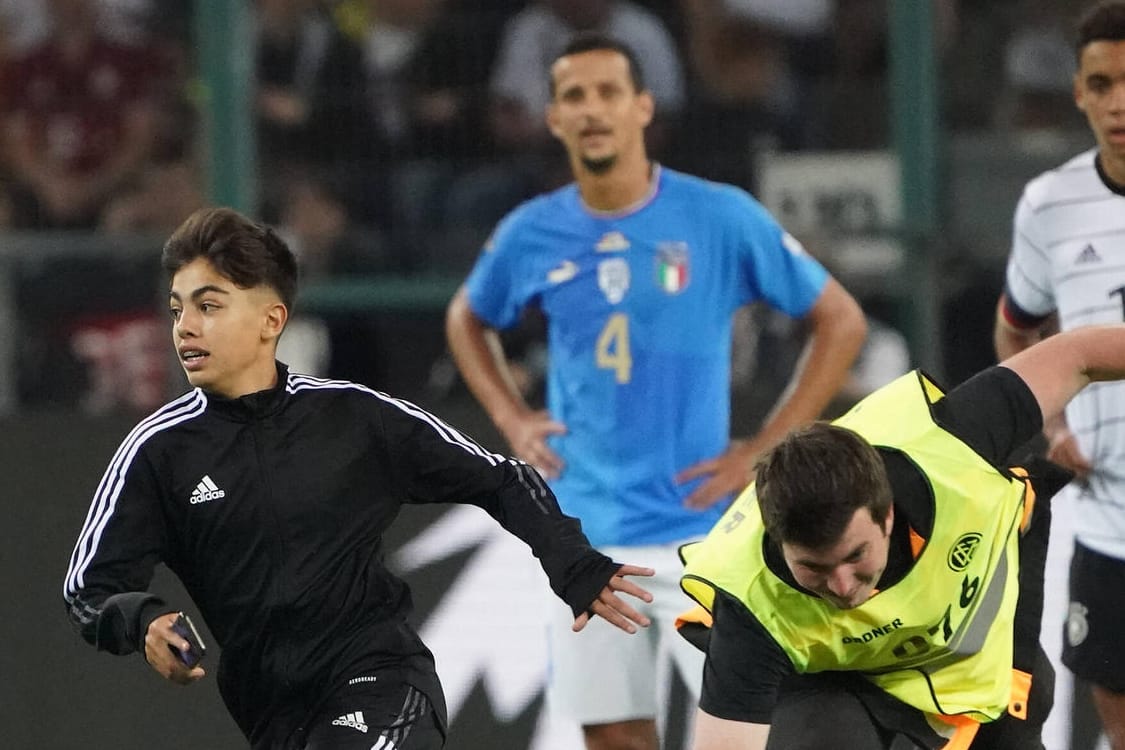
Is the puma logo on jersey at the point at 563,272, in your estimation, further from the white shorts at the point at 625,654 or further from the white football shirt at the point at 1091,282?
the white football shirt at the point at 1091,282

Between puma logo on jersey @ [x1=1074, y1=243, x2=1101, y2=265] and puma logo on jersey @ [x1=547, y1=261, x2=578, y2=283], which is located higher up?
puma logo on jersey @ [x1=1074, y1=243, x2=1101, y2=265]

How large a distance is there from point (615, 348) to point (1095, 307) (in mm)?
1342

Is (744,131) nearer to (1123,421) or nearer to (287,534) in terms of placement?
(1123,421)

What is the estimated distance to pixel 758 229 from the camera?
236 inches

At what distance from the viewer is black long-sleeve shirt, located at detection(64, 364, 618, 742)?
4.49 m

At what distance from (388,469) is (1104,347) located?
164 cm

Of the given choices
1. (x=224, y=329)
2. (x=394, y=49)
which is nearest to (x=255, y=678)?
(x=224, y=329)

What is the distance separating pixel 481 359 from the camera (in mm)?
6379

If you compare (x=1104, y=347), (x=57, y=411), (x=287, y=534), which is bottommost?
(x=57, y=411)

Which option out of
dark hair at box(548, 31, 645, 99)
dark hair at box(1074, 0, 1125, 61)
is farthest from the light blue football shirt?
dark hair at box(1074, 0, 1125, 61)

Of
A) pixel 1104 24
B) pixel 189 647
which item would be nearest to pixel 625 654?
pixel 189 647

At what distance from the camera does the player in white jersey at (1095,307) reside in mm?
5527

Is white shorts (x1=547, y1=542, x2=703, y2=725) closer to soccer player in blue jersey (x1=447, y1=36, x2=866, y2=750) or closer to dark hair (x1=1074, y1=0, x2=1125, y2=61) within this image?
soccer player in blue jersey (x1=447, y1=36, x2=866, y2=750)

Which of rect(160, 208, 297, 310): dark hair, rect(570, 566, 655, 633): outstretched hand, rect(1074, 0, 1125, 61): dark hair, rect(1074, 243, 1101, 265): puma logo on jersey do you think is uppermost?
rect(1074, 0, 1125, 61): dark hair
